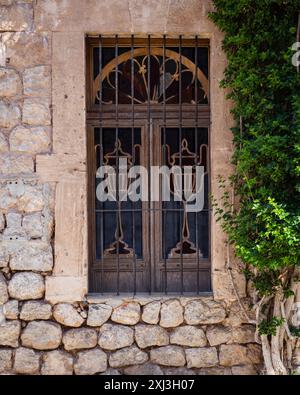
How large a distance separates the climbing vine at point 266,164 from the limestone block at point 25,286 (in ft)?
4.57

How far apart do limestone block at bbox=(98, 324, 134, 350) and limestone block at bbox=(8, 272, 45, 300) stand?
1.80ft

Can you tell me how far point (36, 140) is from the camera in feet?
14.9

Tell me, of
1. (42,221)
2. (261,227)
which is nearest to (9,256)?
(42,221)

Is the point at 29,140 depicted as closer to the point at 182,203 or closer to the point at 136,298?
the point at 182,203

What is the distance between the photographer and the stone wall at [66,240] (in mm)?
4508

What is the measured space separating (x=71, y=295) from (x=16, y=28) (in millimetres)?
1979

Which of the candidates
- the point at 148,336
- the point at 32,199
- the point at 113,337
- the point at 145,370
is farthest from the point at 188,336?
the point at 32,199

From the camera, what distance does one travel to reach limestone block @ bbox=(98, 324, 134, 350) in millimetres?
4504

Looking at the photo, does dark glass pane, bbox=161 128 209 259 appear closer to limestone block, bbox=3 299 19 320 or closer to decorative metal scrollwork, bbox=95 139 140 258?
decorative metal scrollwork, bbox=95 139 140 258

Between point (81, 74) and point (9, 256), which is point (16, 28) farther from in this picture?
point (9, 256)
